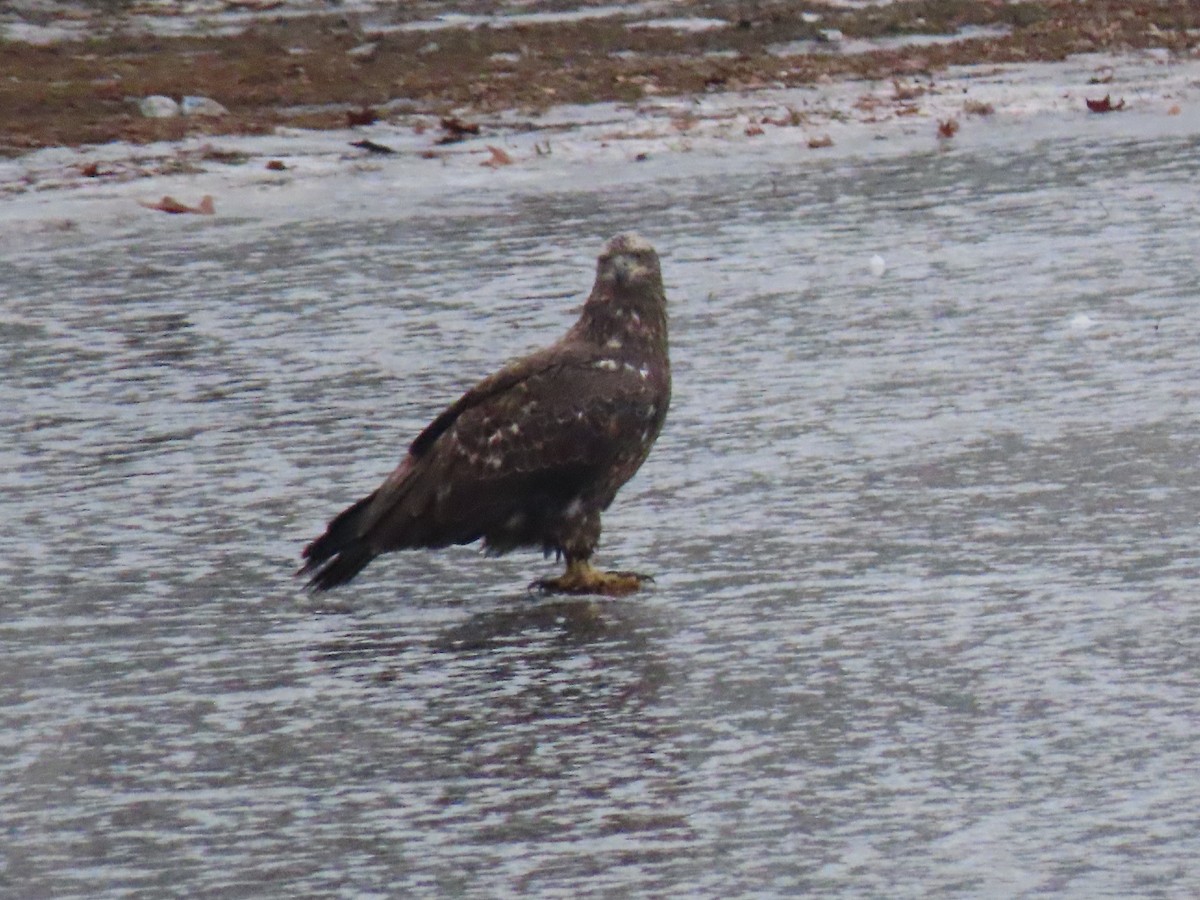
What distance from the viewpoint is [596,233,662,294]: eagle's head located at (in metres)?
7.07

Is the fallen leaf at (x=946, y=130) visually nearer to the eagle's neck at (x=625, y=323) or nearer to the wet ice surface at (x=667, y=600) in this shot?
the wet ice surface at (x=667, y=600)

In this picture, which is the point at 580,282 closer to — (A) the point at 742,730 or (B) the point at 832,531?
(B) the point at 832,531

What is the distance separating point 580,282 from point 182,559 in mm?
4692

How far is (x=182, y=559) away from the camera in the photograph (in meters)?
7.35

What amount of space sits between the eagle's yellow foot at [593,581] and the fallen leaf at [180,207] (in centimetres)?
822

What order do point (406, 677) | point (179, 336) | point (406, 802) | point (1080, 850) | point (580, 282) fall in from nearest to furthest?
point (1080, 850) → point (406, 802) → point (406, 677) → point (179, 336) → point (580, 282)

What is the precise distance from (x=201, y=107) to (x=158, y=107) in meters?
0.31

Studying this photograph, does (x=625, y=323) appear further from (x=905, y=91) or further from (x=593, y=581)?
(x=905, y=91)

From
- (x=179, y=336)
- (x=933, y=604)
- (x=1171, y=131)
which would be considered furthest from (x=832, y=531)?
(x=1171, y=131)

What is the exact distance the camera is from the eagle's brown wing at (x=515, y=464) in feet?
22.2

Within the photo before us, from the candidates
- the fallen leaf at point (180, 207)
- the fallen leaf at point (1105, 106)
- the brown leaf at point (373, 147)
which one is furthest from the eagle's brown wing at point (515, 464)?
the fallen leaf at point (1105, 106)

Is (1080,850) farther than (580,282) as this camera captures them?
No

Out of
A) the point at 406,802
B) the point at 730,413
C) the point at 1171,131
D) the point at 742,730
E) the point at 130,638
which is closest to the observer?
the point at 406,802

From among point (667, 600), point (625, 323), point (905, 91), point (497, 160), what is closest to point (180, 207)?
point (497, 160)
